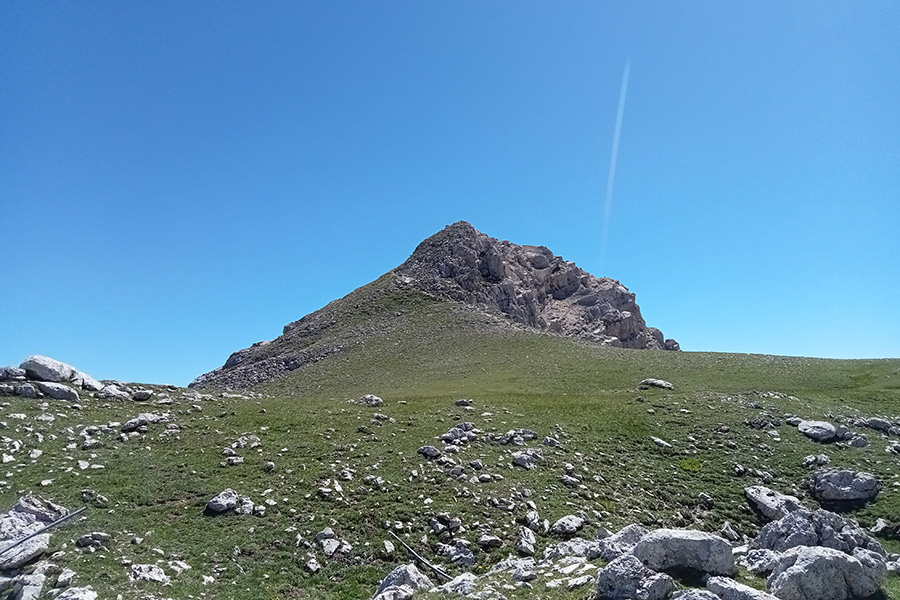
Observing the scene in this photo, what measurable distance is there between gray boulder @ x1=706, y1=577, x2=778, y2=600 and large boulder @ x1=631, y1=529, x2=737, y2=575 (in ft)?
5.21

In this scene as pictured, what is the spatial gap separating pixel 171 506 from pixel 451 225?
10879 centimetres

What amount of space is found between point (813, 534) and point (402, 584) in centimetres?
1372

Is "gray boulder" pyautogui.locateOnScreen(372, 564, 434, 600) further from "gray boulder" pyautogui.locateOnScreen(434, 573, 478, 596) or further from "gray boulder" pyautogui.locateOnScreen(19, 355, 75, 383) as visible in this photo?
"gray boulder" pyautogui.locateOnScreen(19, 355, 75, 383)

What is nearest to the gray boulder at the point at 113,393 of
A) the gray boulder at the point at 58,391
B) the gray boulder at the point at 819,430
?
the gray boulder at the point at 58,391

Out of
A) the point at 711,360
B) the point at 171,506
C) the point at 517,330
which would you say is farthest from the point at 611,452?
the point at 517,330

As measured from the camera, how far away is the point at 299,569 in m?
17.7

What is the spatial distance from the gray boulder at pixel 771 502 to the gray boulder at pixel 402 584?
18119 mm

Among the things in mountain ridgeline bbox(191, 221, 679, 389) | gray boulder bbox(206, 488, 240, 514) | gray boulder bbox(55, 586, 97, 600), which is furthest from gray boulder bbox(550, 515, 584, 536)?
mountain ridgeline bbox(191, 221, 679, 389)

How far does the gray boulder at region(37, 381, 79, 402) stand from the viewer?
28.5m

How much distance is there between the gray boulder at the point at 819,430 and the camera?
31.1 m

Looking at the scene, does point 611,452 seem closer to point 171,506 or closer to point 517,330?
point 171,506

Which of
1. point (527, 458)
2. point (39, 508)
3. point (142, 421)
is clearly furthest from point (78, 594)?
point (527, 458)

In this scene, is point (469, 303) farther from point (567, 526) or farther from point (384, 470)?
point (567, 526)

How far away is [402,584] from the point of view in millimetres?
15797
